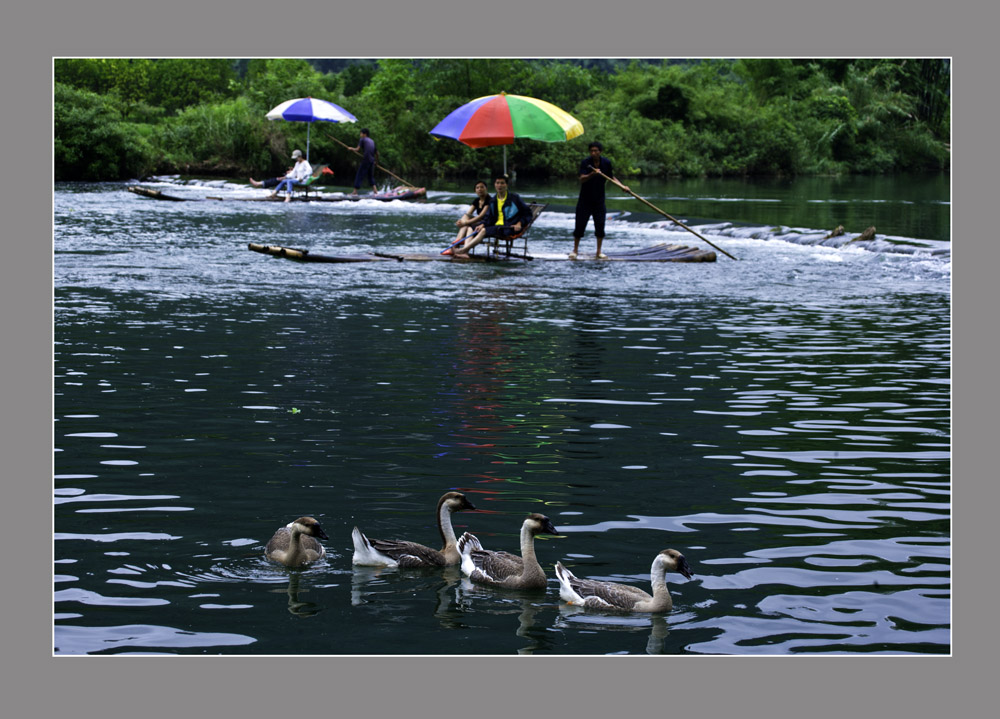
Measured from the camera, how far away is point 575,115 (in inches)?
2972

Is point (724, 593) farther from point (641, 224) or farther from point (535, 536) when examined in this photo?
point (641, 224)

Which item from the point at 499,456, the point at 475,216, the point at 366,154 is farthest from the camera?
the point at 366,154

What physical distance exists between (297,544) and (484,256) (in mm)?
18241

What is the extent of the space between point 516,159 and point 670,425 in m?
58.6

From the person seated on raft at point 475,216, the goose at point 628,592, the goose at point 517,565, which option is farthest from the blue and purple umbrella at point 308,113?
the goose at point 628,592

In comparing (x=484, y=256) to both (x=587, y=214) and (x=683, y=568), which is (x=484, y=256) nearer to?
(x=587, y=214)

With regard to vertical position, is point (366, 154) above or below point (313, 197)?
above

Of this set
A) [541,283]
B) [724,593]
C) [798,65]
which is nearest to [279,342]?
[541,283]

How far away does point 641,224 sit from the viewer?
126ft

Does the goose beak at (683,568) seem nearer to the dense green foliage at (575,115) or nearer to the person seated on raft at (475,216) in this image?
the person seated on raft at (475,216)

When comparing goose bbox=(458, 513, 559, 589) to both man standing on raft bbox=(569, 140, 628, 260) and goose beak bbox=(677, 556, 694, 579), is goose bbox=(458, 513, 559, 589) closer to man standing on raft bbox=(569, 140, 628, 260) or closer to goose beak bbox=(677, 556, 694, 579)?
goose beak bbox=(677, 556, 694, 579)

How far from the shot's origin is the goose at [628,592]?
682cm

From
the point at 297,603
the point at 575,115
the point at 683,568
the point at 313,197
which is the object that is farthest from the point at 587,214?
the point at 575,115

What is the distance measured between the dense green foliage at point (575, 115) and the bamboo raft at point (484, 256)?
119 feet
